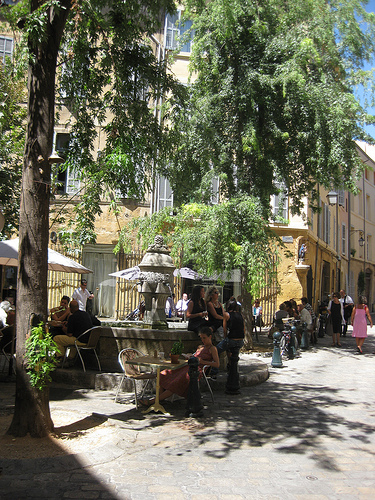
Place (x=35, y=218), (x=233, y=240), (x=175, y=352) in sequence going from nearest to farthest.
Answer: (x=35, y=218) < (x=175, y=352) < (x=233, y=240)

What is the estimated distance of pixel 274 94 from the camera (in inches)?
521

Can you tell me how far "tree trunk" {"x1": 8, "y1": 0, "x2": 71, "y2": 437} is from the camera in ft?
17.1

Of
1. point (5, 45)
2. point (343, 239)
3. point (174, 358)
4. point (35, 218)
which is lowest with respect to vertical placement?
point (174, 358)

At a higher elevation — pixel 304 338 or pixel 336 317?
pixel 336 317

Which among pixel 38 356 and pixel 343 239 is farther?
pixel 343 239

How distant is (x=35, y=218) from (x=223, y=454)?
3.23m

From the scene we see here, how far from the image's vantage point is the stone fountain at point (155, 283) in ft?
33.2

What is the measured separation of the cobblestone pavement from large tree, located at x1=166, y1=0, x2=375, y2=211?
Answer: 22.9 feet

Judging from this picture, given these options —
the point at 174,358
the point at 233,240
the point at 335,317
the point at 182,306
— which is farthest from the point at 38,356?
the point at 335,317

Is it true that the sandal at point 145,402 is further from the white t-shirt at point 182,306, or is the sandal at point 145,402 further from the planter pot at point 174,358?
the white t-shirt at point 182,306

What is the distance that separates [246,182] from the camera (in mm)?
13516

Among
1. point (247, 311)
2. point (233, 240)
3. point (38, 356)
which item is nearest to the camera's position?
point (38, 356)

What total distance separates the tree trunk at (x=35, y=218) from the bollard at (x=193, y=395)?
1901mm

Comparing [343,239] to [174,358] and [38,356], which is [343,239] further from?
[38,356]
